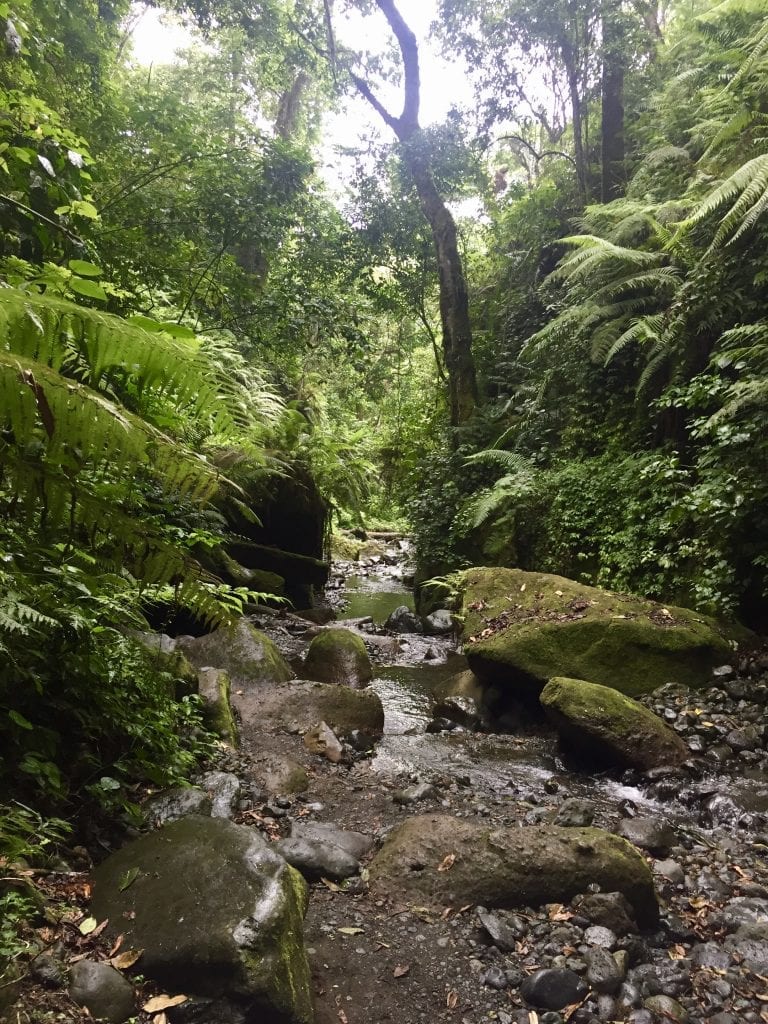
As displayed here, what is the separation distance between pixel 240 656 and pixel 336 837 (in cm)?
260

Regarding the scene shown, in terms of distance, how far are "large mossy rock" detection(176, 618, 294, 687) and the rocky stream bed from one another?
1.43ft

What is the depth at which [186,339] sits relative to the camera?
192 cm

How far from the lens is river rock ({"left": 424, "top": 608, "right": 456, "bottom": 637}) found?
832cm

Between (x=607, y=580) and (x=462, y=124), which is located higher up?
(x=462, y=124)

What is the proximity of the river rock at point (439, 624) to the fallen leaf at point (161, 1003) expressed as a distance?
21.4 ft

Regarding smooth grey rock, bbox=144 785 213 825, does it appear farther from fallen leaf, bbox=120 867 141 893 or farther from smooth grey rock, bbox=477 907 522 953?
smooth grey rock, bbox=477 907 522 953

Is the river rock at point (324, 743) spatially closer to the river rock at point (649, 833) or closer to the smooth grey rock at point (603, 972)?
the river rock at point (649, 833)

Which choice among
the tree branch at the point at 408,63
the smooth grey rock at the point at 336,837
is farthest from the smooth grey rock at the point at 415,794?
the tree branch at the point at 408,63

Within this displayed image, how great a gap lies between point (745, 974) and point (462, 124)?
1345 cm

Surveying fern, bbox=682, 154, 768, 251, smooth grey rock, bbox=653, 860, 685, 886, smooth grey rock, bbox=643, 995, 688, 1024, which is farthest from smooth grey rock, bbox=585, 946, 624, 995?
fern, bbox=682, 154, 768, 251

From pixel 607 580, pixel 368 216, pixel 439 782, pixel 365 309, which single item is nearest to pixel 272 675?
pixel 439 782

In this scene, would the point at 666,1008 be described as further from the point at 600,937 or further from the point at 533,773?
the point at 533,773

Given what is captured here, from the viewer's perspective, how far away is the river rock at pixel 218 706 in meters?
4.11

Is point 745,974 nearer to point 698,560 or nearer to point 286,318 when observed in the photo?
point 698,560
